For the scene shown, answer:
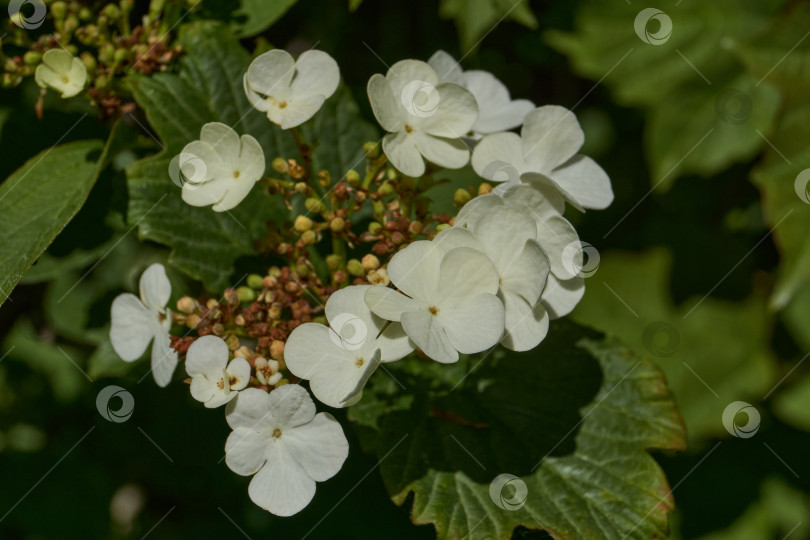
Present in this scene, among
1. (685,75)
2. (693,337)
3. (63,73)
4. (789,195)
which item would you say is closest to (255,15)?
(63,73)

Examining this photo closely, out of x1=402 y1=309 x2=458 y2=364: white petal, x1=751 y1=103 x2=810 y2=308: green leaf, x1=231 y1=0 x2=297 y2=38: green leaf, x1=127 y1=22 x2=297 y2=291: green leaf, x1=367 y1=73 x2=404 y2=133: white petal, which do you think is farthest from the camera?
x1=751 y1=103 x2=810 y2=308: green leaf

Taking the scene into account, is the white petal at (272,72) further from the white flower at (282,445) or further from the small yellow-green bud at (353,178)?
the white flower at (282,445)

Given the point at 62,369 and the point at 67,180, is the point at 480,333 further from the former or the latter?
the point at 62,369

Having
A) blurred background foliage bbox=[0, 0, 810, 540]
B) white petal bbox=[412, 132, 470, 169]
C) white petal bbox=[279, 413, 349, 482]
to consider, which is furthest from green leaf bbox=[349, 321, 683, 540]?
white petal bbox=[412, 132, 470, 169]

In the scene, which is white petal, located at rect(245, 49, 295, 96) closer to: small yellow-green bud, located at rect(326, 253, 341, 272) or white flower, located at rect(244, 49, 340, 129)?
white flower, located at rect(244, 49, 340, 129)

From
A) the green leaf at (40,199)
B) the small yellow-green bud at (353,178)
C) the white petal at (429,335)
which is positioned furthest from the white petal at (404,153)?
the green leaf at (40,199)
